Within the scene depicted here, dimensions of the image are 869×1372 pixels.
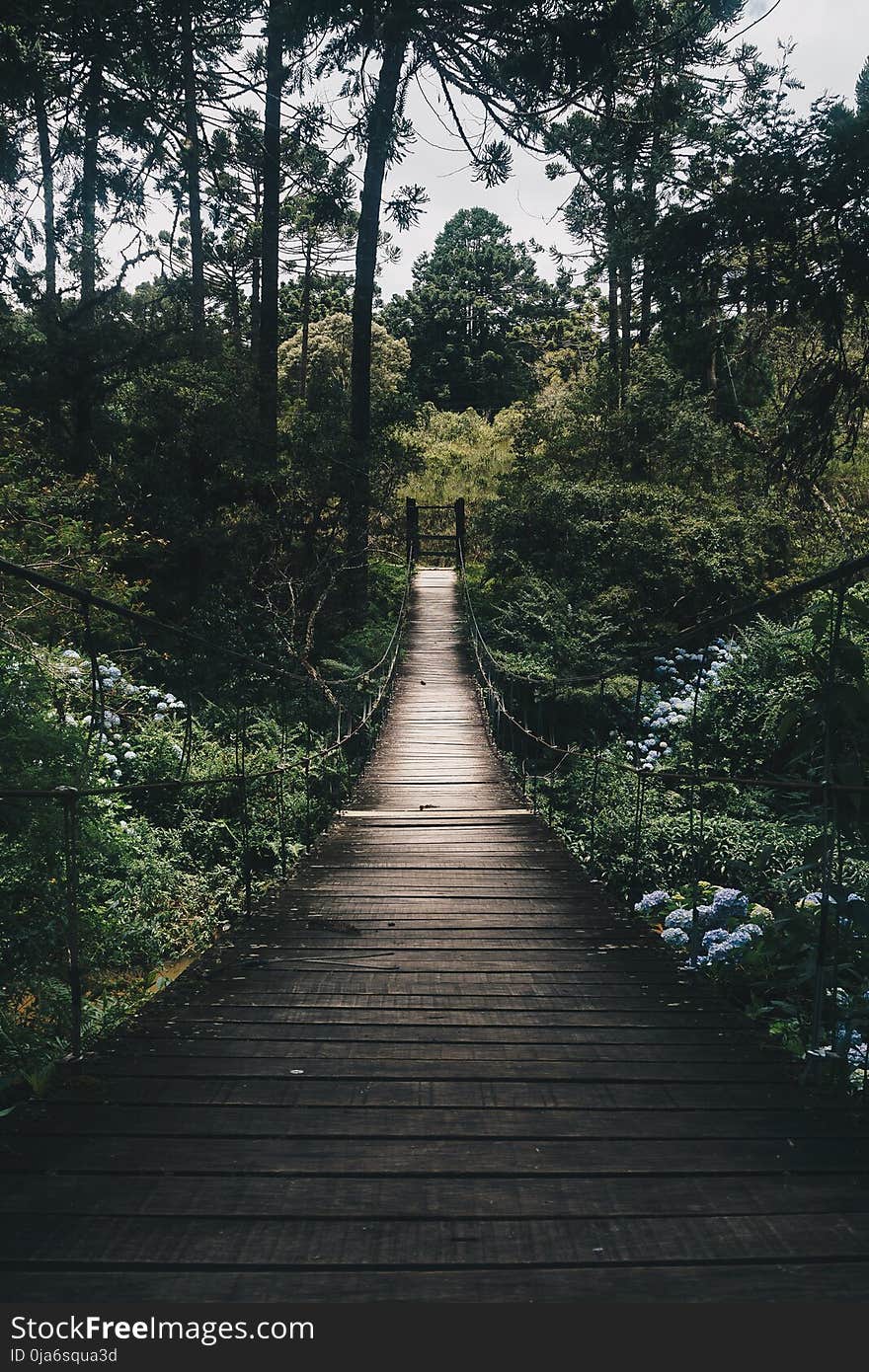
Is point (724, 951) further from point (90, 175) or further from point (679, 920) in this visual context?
point (90, 175)

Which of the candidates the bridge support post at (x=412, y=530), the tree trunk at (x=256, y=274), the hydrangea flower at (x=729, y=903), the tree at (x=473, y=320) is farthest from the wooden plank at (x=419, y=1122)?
the tree at (x=473, y=320)

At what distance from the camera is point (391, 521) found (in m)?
18.4

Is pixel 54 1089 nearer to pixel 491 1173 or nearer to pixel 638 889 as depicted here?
pixel 491 1173

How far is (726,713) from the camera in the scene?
7.95 meters

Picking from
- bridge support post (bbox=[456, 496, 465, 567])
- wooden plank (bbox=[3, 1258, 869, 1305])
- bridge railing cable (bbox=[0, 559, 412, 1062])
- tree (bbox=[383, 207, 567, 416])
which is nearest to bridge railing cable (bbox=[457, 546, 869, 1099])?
wooden plank (bbox=[3, 1258, 869, 1305])

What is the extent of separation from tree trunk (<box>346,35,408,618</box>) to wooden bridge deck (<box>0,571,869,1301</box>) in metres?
10.9

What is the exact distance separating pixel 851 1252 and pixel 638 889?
4.29 metres

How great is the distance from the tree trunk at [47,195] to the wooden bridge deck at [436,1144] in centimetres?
615

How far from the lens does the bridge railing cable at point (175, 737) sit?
118 inches

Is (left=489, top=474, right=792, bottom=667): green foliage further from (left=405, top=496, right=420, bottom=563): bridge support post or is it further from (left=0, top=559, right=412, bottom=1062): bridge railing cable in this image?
(left=405, top=496, right=420, bottom=563): bridge support post

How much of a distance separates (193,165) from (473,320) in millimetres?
34535

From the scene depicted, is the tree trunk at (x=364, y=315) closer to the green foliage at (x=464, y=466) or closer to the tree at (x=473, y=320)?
the green foliage at (x=464, y=466)

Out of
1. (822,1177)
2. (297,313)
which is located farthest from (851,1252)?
(297,313)

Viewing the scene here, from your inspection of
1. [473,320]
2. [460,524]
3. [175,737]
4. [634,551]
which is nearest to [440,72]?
[634,551]
